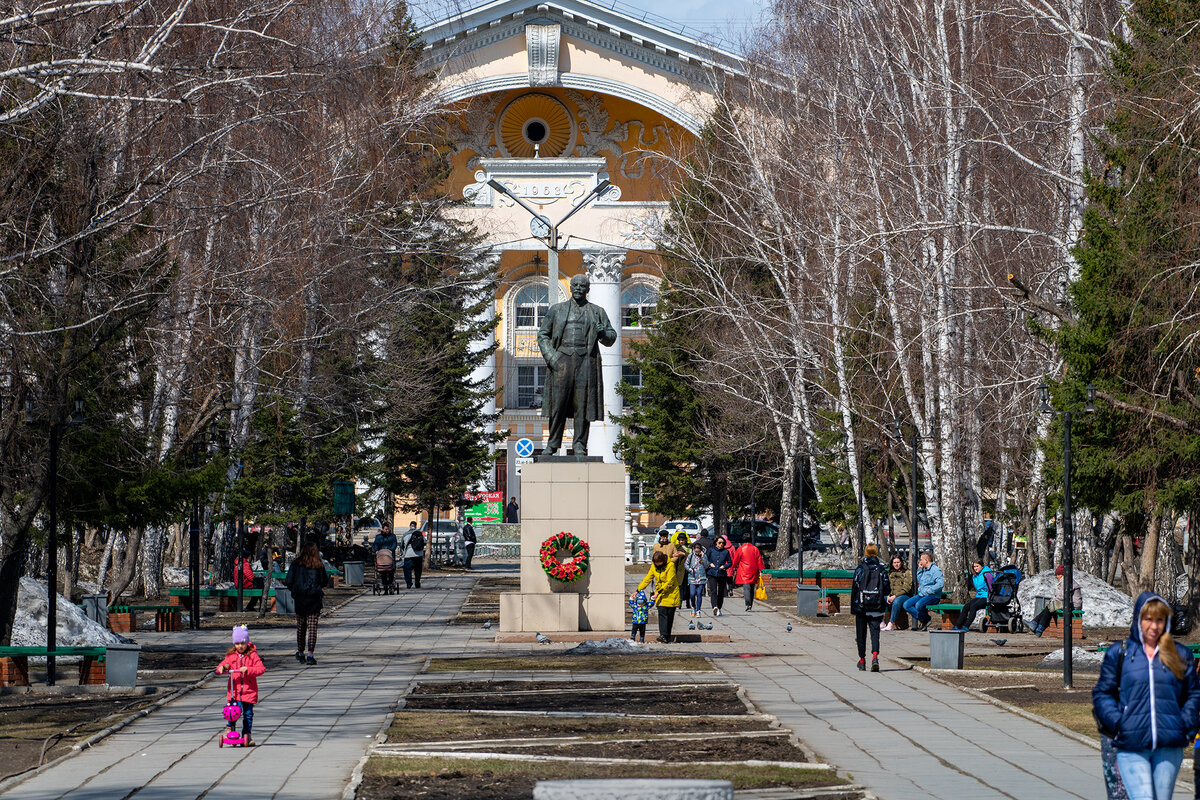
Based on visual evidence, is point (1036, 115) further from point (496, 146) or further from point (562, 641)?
point (496, 146)

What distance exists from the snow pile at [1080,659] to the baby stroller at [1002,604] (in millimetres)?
5032

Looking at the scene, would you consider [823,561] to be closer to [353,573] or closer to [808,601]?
[353,573]

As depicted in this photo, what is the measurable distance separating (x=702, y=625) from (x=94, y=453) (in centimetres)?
1113

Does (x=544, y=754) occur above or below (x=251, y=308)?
below

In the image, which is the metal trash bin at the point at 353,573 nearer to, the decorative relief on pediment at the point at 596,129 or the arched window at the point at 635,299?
the arched window at the point at 635,299

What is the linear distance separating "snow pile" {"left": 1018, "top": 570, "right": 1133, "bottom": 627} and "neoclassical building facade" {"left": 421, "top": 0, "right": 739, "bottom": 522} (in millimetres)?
34149

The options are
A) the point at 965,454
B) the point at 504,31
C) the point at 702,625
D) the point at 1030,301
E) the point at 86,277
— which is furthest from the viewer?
the point at 504,31

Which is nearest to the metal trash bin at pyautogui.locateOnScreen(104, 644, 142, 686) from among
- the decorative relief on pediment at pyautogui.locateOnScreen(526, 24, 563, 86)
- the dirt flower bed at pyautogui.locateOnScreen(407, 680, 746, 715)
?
the dirt flower bed at pyautogui.locateOnScreen(407, 680, 746, 715)

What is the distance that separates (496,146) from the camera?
70.2 m

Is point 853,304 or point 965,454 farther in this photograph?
point 853,304

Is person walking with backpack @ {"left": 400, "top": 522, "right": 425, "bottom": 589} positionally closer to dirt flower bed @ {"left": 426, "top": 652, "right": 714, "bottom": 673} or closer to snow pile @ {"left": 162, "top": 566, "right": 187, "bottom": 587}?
snow pile @ {"left": 162, "top": 566, "right": 187, "bottom": 587}

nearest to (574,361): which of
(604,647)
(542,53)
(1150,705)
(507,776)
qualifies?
(604,647)

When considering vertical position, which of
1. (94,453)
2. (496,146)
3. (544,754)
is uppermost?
(496,146)

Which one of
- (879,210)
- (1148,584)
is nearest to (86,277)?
(879,210)
